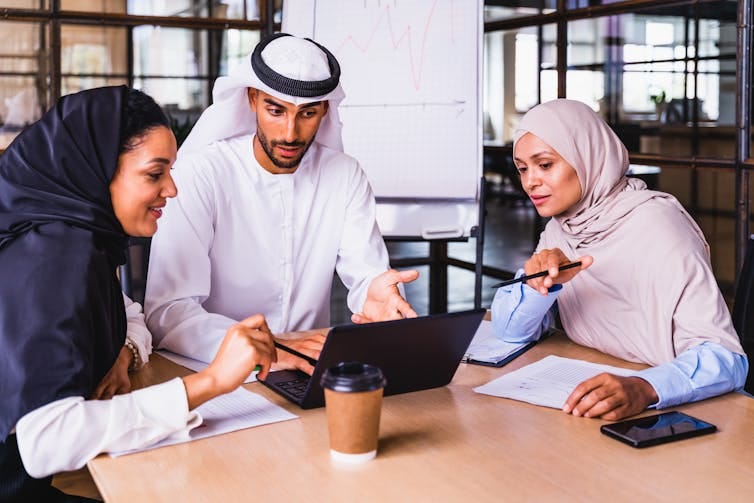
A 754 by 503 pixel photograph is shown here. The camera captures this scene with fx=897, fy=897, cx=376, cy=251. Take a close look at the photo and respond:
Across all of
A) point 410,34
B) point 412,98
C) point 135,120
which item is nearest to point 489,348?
point 135,120

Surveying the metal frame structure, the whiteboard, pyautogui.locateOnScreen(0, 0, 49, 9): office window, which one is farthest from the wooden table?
pyautogui.locateOnScreen(0, 0, 49, 9): office window

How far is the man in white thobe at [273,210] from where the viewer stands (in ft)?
7.31

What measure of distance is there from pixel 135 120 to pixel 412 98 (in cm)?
188

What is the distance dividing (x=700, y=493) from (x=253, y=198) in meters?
1.58

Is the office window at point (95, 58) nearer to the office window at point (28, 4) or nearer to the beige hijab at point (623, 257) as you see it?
the office window at point (28, 4)

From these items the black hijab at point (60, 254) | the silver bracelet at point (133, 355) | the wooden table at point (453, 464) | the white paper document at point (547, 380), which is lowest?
the wooden table at point (453, 464)

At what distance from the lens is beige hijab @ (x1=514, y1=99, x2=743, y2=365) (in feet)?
6.36

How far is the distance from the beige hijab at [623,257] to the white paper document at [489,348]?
0.18 meters

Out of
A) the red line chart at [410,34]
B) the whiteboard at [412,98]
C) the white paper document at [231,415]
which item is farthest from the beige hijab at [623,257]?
the red line chart at [410,34]

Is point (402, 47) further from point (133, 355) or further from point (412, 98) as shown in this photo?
point (133, 355)

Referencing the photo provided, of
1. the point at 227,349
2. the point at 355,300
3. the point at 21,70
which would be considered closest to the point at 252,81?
the point at 355,300

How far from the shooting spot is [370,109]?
11.1ft

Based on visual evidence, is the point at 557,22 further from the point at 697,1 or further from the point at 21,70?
the point at 21,70

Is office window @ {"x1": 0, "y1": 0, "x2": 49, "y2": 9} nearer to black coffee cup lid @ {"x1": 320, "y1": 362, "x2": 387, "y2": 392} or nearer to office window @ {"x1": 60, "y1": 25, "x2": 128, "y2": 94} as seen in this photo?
office window @ {"x1": 60, "y1": 25, "x2": 128, "y2": 94}
